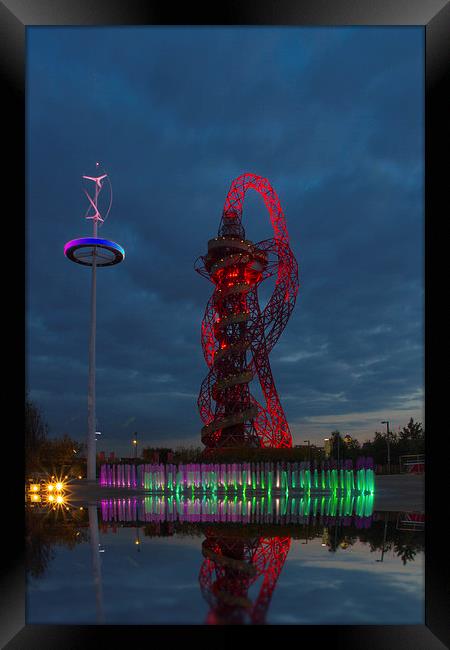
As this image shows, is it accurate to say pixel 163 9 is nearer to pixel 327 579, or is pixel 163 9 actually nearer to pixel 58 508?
pixel 327 579

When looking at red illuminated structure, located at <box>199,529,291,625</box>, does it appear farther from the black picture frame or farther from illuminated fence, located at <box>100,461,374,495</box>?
illuminated fence, located at <box>100,461,374,495</box>

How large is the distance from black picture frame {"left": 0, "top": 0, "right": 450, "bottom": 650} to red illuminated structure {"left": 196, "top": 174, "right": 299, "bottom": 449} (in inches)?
932

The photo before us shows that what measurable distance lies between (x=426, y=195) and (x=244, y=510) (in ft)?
30.7

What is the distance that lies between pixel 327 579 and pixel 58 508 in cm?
1027

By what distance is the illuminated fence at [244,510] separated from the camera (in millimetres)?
10656

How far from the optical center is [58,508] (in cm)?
1408

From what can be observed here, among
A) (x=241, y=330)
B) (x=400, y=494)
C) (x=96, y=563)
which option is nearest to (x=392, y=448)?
(x=241, y=330)

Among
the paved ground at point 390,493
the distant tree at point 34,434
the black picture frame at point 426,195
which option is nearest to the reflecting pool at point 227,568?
the black picture frame at point 426,195

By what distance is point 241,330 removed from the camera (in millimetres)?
31062

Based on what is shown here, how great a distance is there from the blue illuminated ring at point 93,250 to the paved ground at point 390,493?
12.2m

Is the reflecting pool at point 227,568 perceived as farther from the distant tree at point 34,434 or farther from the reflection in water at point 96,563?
the distant tree at point 34,434

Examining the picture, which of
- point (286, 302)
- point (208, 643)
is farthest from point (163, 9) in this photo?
point (286, 302)

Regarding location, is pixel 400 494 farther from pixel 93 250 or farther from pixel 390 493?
pixel 93 250

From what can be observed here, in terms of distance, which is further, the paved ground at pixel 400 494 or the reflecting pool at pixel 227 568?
the paved ground at pixel 400 494
